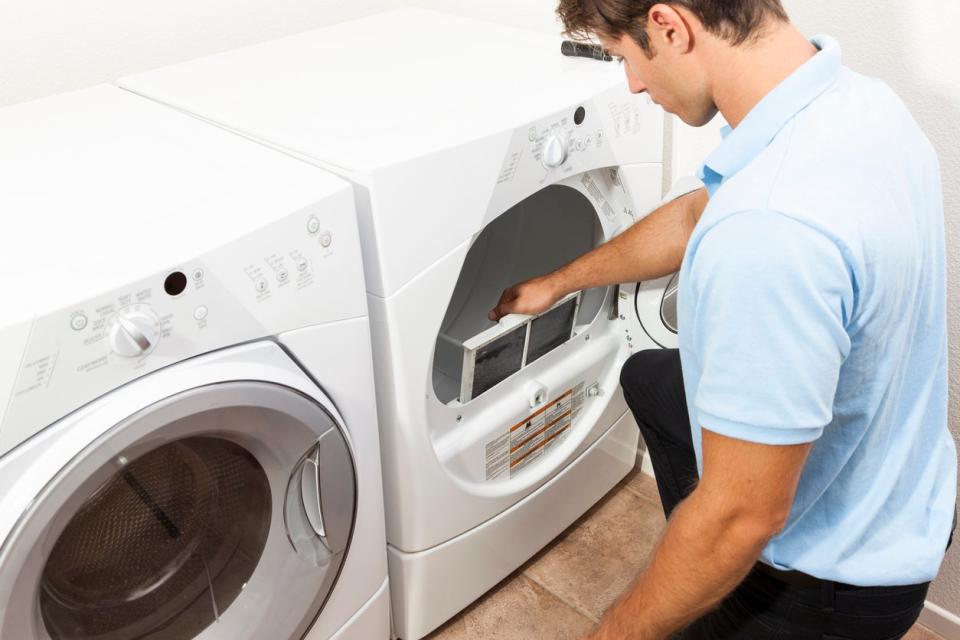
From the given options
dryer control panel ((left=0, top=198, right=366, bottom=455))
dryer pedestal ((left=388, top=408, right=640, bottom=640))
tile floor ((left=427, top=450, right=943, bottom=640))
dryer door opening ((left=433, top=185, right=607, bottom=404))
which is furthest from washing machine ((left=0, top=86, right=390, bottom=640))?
tile floor ((left=427, top=450, right=943, bottom=640))

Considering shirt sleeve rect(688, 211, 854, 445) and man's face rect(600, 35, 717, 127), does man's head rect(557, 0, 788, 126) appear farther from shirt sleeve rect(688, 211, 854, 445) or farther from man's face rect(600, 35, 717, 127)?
shirt sleeve rect(688, 211, 854, 445)

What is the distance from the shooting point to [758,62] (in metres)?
0.88

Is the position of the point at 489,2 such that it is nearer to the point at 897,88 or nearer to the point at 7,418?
the point at 897,88

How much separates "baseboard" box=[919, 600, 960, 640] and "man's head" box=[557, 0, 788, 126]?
998 millimetres

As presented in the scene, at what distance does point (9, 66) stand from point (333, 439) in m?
0.76

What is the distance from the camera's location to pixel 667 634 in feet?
3.14

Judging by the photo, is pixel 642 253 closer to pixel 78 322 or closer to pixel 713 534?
pixel 713 534

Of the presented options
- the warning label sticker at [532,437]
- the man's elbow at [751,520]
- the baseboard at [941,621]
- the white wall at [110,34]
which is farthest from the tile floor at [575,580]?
the white wall at [110,34]

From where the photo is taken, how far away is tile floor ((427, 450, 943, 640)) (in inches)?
60.7

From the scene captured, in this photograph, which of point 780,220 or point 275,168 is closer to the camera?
point 780,220

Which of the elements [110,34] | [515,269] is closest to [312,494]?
[515,269]

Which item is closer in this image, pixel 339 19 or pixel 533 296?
pixel 533 296

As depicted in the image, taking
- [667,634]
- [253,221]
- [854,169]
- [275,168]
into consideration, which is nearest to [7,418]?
[253,221]

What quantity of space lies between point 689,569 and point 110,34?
1.14 metres
